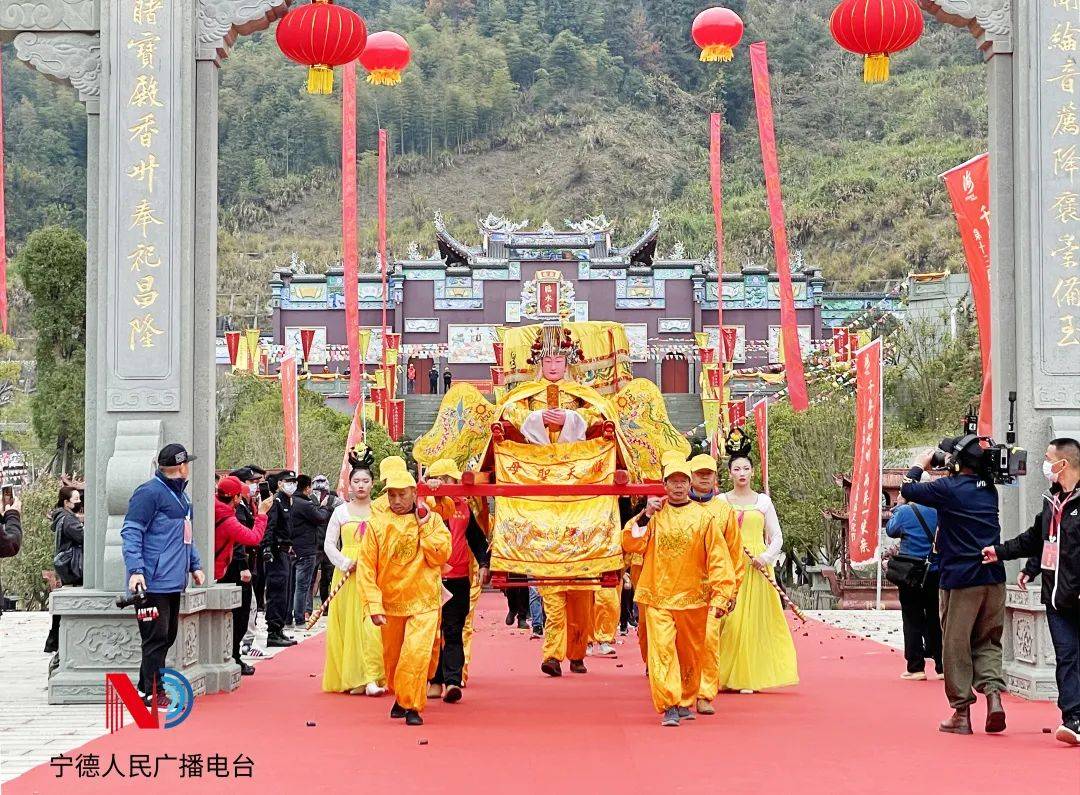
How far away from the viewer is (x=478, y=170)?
77.9 metres

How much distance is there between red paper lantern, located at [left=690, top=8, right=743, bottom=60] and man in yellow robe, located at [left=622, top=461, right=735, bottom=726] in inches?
275

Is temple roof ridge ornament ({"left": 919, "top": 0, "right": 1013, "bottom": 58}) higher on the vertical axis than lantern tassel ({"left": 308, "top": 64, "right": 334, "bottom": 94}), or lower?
higher

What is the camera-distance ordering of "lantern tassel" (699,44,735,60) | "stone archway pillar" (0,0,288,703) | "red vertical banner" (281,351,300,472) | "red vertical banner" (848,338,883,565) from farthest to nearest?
1. "red vertical banner" (281,351,300,472)
2. "red vertical banner" (848,338,883,565)
3. "lantern tassel" (699,44,735,60)
4. "stone archway pillar" (0,0,288,703)

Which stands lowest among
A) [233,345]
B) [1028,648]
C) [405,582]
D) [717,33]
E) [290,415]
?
[1028,648]

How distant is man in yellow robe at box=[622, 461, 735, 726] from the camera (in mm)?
7047

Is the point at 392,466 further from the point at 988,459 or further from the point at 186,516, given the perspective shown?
the point at 988,459

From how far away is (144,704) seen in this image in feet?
22.2

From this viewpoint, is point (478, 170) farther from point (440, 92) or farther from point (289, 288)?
point (289, 288)

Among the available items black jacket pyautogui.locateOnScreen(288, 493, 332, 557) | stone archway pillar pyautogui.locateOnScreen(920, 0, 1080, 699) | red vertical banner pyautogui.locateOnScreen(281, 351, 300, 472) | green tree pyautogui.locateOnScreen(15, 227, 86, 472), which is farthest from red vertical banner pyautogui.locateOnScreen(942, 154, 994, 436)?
green tree pyautogui.locateOnScreen(15, 227, 86, 472)

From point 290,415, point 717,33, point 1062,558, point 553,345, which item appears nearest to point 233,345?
point 290,415

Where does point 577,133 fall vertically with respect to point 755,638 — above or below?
above

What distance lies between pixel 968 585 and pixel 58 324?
17.9 m

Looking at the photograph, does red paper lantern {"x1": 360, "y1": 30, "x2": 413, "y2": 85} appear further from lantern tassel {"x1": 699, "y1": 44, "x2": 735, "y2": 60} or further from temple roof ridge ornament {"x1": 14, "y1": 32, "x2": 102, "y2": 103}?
temple roof ridge ornament {"x1": 14, "y1": 32, "x2": 102, "y2": 103}

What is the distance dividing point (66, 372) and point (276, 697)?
15.5 meters
